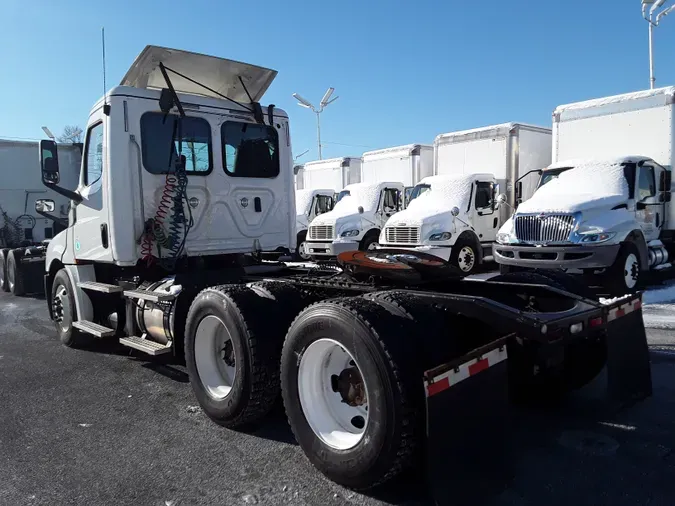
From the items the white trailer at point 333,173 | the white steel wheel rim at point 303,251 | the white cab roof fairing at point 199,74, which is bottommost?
the white steel wheel rim at point 303,251

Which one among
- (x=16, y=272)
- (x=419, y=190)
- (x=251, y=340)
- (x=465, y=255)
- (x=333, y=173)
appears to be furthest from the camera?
(x=333, y=173)

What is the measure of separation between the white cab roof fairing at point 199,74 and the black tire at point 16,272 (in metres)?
8.15

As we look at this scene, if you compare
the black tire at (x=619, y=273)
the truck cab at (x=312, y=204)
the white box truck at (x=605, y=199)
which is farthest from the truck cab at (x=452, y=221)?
the truck cab at (x=312, y=204)

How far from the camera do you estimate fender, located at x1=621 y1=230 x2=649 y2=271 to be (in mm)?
9859

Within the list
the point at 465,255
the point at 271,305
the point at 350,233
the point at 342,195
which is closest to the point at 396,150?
the point at 342,195

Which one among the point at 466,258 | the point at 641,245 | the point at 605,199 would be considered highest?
the point at 605,199

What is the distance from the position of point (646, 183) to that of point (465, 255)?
4.27 m

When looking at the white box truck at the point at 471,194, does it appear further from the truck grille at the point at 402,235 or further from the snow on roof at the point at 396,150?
the snow on roof at the point at 396,150

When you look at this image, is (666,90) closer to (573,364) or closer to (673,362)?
(673,362)

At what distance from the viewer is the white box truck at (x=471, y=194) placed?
1297cm

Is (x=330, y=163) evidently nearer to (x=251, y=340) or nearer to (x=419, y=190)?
(x=419, y=190)

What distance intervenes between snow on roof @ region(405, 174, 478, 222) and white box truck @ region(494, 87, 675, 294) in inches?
87.9

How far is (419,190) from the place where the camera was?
15.0 metres

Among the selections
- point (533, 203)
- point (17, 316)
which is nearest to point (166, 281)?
point (17, 316)
